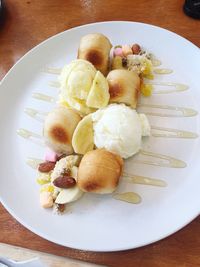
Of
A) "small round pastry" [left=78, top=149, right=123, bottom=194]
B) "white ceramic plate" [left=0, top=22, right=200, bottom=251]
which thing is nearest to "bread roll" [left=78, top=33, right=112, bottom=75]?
"white ceramic plate" [left=0, top=22, right=200, bottom=251]

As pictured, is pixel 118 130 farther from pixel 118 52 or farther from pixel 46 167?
pixel 118 52

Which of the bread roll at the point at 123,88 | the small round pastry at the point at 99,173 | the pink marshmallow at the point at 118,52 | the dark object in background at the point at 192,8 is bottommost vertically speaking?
the small round pastry at the point at 99,173

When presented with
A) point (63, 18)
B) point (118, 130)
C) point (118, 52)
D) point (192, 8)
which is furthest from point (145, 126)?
point (63, 18)

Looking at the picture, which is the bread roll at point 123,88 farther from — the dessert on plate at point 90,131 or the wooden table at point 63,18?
the wooden table at point 63,18

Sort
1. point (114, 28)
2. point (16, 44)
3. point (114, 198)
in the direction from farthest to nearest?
point (16, 44) < point (114, 28) < point (114, 198)

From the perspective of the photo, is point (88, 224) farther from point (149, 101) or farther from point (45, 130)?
point (149, 101)

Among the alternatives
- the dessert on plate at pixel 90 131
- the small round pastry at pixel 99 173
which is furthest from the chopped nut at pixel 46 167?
the small round pastry at pixel 99 173

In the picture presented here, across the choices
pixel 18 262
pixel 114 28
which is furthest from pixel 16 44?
pixel 18 262
